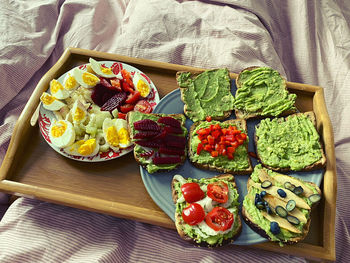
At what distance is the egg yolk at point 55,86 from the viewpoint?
2867 mm

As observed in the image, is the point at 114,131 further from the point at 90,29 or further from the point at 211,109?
the point at 90,29

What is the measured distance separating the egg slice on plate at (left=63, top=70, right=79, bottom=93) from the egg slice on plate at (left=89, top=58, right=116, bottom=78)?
21 centimetres

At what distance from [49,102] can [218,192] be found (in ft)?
5.49

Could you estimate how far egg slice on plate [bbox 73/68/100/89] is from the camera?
2939mm

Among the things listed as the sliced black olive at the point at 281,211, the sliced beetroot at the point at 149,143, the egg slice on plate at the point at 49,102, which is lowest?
the sliced black olive at the point at 281,211

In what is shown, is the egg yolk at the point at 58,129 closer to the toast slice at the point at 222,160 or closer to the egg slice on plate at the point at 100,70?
the egg slice on plate at the point at 100,70

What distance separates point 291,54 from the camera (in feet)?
13.0

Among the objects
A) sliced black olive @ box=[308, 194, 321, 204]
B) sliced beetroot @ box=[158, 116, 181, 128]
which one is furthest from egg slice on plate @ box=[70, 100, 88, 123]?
sliced black olive @ box=[308, 194, 321, 204]

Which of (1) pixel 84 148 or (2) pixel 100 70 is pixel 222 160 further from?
(2) pixel 100 70

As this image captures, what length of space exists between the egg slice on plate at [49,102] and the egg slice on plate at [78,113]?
0.55ft

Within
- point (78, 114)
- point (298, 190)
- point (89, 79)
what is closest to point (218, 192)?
point (298, 190)

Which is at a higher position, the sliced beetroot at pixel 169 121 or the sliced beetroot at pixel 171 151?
the sliced beetroot at pixel 169 121

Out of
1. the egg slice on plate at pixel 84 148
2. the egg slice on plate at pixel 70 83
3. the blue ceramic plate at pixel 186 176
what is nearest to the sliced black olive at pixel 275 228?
the blue ceramic plate at pixel 186 176

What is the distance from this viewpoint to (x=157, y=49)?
3504 millimetres
